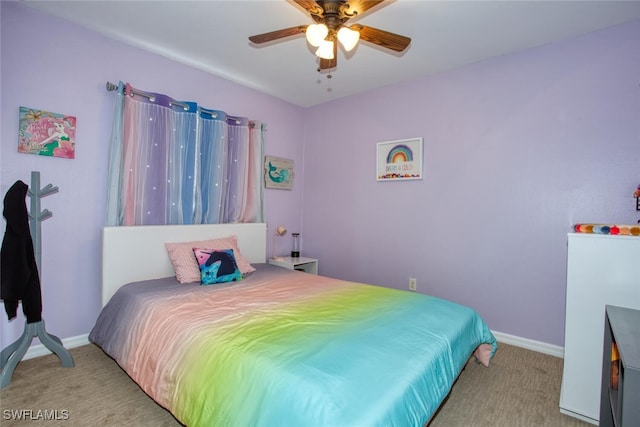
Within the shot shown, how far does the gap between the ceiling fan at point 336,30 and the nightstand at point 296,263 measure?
2.34m

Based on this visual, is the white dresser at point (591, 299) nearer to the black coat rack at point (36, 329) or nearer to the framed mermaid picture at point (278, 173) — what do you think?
the framed mermaid picture at point (278, 173)

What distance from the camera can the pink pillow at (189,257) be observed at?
261 cm

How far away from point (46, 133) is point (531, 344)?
426 cm

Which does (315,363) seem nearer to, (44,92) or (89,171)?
(89,171)

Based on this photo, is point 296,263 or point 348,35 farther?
point 296,263

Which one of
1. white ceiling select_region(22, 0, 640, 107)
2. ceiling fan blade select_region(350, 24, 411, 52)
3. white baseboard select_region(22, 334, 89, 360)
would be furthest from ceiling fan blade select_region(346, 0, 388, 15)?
white baseboard select_region(22, 334, 89, 360)

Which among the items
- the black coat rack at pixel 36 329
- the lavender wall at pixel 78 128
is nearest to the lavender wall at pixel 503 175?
the lavender wall at pixel 78 128

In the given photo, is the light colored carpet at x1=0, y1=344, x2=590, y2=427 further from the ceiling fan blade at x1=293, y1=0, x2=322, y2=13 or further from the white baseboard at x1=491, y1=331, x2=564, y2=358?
the ceiling fan blade at x1=293, y1=0, x2=322, y2=13

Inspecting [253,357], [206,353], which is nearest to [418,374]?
[253,357]

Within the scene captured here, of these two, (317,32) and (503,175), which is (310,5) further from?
(503,175)

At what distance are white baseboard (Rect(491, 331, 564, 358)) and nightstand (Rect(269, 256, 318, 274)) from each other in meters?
2.06

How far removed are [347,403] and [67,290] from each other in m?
2.54

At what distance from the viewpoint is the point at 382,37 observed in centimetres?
189

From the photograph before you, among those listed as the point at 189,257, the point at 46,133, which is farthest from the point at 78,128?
the point at 189,257
